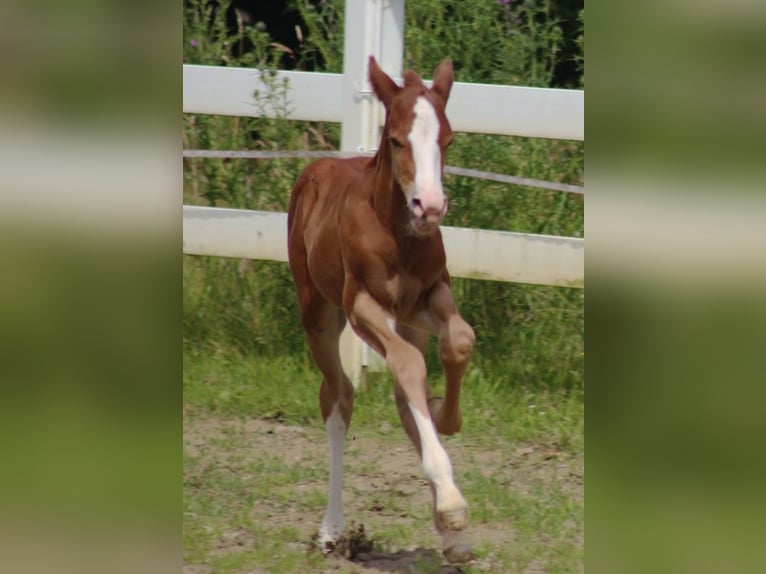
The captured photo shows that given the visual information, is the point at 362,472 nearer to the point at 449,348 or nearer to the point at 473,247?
the point at 473,247

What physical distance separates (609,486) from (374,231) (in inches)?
98.7

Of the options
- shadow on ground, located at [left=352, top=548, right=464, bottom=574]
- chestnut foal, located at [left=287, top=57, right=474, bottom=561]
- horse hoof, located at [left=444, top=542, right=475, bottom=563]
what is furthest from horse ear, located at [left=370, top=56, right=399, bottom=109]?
shadow on ground, located at [left=352, top=548, right=464, bottom=574]

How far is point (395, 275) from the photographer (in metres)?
3.63

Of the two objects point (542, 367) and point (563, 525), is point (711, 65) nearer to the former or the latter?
point (563, 525)

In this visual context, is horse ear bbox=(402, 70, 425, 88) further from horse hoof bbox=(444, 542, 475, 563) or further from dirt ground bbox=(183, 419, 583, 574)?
dirt ground bbox=(183, 419, 583, 574)

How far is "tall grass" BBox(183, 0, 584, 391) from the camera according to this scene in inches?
225

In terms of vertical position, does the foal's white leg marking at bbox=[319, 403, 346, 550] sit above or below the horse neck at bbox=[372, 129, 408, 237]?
below

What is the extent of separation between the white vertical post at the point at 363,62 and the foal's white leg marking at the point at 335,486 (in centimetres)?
157

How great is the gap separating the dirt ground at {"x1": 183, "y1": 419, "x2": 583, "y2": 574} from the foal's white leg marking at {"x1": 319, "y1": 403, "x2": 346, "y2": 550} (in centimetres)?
9

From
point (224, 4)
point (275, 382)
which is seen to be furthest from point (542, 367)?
point (224, 4)

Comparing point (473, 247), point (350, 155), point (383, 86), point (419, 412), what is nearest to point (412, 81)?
point (383, 86)

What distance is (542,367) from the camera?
5.65 m

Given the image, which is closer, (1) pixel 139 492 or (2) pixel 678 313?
(2) pixel 678 313

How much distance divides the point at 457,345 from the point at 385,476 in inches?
62.1
